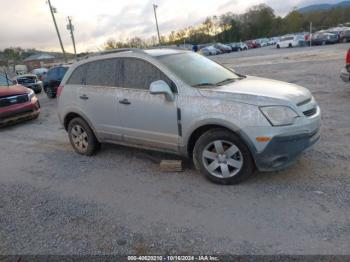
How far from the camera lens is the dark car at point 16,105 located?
8492 mm

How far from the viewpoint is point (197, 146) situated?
404 cm

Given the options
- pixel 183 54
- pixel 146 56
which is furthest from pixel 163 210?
pixel 183 54

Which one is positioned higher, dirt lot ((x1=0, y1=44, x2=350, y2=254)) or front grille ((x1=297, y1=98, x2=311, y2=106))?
front grille ((x1=297, y1=98, x2=311, y2=106))

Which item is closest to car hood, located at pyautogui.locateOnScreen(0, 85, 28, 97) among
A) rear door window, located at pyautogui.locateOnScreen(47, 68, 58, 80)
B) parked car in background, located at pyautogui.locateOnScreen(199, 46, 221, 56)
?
rear door window, located at pyautogui.locateOnScreen(47, 68, 58, 80)

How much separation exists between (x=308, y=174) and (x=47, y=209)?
339cm

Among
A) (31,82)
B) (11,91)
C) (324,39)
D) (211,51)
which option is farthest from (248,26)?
(11,91)

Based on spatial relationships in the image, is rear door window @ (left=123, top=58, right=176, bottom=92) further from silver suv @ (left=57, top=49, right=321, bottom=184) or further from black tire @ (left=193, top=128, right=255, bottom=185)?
black tire @ (left=193, top=128, right=255, bottom=185)

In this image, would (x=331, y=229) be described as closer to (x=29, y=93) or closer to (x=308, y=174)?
(x=308, y=174)

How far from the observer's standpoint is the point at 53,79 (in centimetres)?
1483

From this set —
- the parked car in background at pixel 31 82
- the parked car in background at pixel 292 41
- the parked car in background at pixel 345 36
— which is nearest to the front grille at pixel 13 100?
the parked car in background at pixel 31 82

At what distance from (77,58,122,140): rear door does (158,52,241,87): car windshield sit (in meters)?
0.89

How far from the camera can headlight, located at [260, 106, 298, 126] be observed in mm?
3516

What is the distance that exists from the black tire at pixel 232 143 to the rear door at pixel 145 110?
394mm

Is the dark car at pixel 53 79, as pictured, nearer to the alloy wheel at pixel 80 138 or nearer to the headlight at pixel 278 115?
the alloy wheel at pixel 80 138
